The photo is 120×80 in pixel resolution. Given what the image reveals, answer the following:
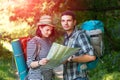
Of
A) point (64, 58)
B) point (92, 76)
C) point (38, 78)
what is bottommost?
point (92, 76)

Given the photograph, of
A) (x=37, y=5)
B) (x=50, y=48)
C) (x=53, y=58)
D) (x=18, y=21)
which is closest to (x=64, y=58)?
(x=53, y=58)

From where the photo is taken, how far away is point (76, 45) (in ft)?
14.9

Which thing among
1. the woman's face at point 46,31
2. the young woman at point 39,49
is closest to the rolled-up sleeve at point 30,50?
the young woman at point 39,49

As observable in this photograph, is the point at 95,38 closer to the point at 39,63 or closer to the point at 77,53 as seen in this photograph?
the point at 77,53

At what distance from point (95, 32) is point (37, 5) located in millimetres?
2743

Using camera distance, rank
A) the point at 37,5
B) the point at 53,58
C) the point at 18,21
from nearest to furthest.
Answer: the point at 53,58 → the point at 37,5 → the point at 18,21

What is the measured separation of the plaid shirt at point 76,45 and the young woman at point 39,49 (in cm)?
23

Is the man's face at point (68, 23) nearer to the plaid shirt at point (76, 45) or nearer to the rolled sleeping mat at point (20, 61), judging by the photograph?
the plaid shirt at point (76, 45)

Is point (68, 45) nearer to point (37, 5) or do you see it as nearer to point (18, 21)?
point (37, 5)

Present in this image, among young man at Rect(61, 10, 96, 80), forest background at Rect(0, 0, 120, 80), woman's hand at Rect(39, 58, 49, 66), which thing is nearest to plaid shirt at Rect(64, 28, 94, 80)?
young man at Rect(61, 10, 96, 80)

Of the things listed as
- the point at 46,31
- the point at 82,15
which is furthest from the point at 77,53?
the point at 82,15

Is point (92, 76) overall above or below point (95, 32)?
below

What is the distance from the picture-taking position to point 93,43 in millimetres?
4582

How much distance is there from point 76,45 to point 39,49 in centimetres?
42
